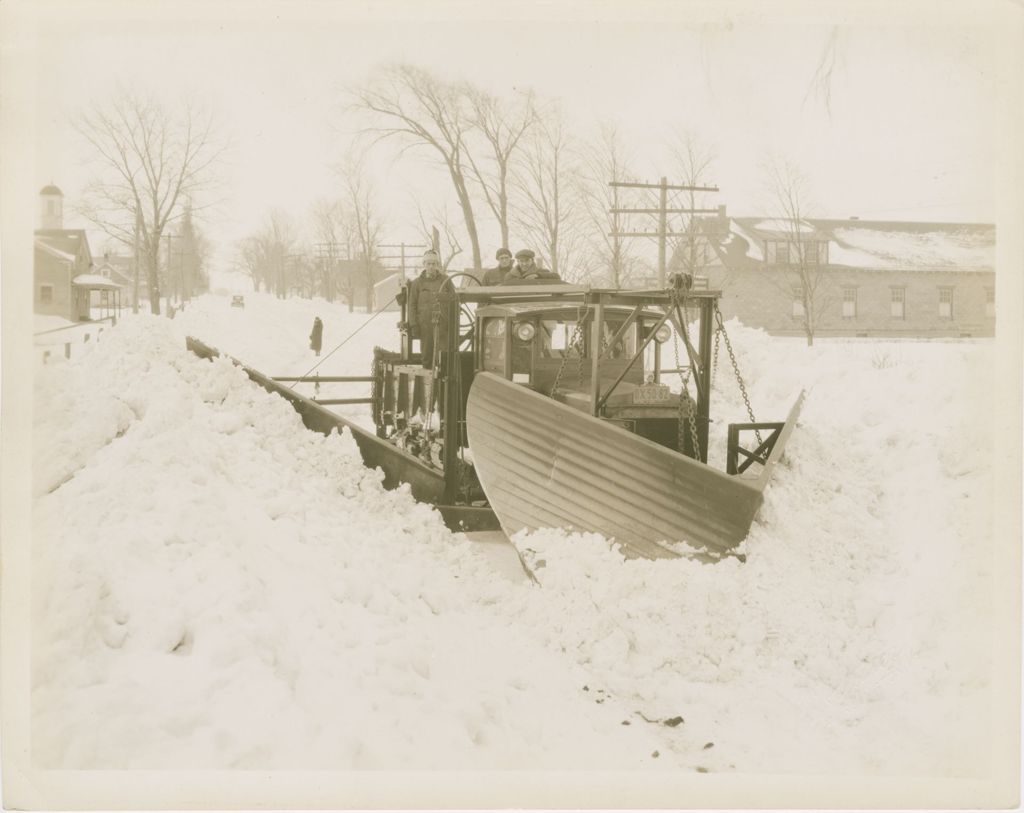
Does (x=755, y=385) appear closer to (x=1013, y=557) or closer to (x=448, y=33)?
(x=1013, y=557)

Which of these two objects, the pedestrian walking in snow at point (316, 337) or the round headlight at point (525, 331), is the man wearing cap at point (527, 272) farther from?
the pedestrian walking in snow at point (316, 337)

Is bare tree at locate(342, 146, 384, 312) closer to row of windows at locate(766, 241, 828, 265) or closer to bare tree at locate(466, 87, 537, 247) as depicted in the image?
bare tree at locate(466, 87, 537, 247)

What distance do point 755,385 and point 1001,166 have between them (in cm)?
538

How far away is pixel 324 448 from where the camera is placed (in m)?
7.84

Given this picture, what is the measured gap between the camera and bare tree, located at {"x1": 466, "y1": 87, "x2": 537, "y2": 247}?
6707 mm

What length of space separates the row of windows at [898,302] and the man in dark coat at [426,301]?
495 centimetres

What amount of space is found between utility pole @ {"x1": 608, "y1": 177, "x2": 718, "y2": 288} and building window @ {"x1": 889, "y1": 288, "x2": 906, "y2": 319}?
95.8 inches

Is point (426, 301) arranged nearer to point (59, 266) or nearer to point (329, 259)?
point (329, 259)

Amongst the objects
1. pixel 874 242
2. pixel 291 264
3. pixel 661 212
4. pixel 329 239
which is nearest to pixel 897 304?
pixel 874 242

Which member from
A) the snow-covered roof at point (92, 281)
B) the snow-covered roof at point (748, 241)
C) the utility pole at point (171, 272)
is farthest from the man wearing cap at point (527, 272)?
Result: the snow-covered roof at point (92, 281)

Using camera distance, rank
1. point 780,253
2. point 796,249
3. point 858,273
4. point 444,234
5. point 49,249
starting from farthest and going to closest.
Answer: point 858,273 < point 780,253 < point 796,249 < point 444,234 < point 49,249

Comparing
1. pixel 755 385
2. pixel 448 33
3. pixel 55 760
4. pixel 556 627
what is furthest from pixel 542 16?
pixel 755 385

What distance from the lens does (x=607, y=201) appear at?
8.60 metres

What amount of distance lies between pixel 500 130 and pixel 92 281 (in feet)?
12.3
